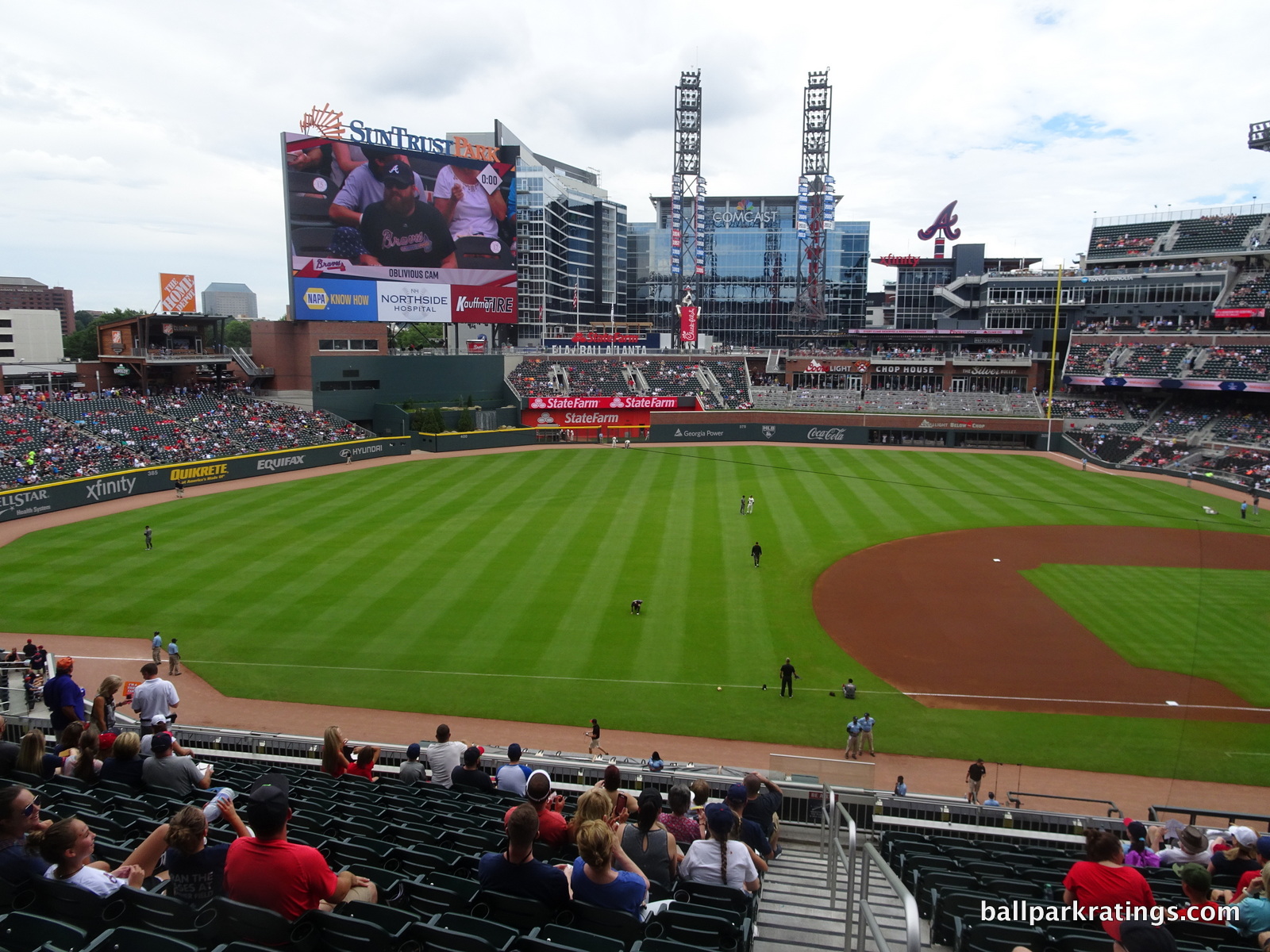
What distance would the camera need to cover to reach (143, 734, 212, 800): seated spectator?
8.14m

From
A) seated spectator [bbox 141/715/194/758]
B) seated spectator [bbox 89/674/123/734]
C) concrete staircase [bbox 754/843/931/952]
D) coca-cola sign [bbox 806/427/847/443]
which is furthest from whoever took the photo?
coca-cola sign [bbox 806/427/847/443]

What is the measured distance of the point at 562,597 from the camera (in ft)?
89.1

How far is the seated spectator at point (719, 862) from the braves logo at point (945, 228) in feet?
315

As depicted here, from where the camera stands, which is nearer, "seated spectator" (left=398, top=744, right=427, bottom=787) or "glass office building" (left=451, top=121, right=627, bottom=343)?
"seated spectator" (left=398, top=744, right=427, bottom=787)

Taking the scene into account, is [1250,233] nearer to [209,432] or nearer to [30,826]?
[209,432]

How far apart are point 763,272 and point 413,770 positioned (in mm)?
106860

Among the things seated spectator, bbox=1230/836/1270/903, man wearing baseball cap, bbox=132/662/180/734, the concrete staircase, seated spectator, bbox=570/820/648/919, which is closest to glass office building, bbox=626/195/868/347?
man wearing baseball cap, bbox=132/662/180/734

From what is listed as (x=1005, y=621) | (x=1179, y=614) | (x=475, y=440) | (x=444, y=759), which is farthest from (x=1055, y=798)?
(x=475, y=440)

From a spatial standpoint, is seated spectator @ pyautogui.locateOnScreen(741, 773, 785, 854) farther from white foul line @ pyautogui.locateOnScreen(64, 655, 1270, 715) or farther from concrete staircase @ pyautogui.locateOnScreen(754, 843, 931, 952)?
white foul line @ pyautogui.locateOnScreen(64, 655, 1270, 715)

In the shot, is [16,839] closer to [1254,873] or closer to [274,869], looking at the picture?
[274,869]

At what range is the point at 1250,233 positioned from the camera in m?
69.2

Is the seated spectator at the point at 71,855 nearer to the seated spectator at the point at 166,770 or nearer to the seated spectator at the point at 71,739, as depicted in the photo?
the seated spectator at the point at 166,770

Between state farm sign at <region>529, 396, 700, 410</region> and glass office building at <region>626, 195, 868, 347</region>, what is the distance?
42083 mm

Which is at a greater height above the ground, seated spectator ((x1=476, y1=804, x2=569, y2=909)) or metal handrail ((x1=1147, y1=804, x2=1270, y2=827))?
seated spectator ((x1=476, y1=804, x2=569, y2=909))
